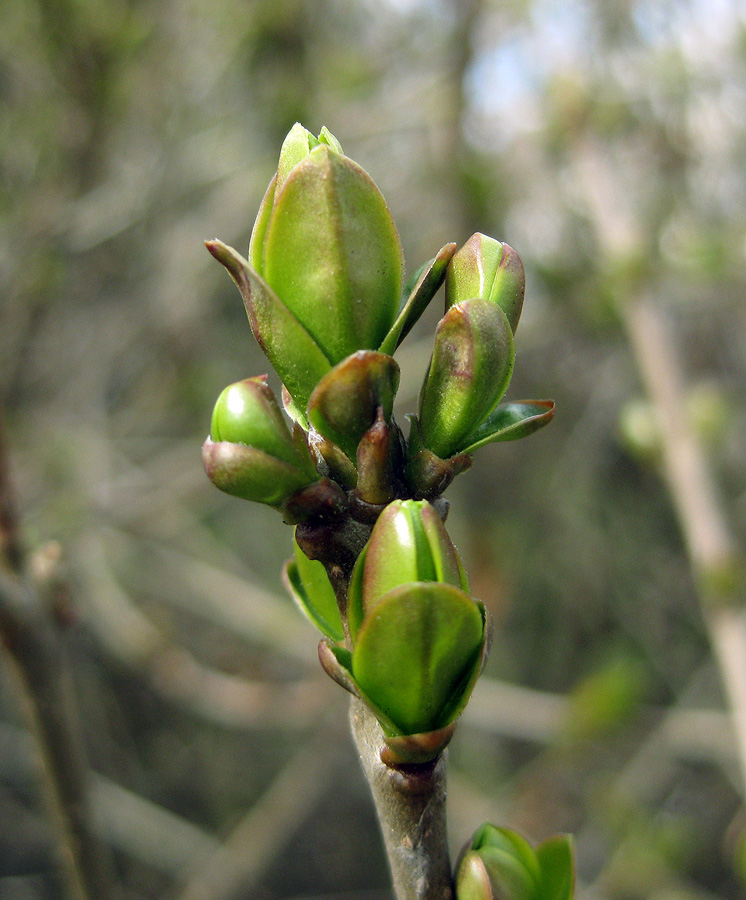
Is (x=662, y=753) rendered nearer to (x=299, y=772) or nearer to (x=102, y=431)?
(x=299, y=772)

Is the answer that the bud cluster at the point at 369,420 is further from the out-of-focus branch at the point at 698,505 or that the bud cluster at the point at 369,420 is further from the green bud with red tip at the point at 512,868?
the out-of-focus branch at the point at 698,505

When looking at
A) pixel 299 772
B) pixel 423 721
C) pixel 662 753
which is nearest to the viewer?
pixel 423 721

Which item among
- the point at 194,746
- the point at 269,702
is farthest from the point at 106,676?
the point at 269,702

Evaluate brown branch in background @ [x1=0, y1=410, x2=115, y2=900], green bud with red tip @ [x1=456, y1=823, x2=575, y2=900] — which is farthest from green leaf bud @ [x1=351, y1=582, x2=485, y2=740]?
brown branch in background @ [x1=0, y1=410, x2=115, y2=900]

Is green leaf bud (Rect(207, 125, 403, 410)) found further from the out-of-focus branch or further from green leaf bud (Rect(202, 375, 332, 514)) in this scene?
the out-of-focus branch

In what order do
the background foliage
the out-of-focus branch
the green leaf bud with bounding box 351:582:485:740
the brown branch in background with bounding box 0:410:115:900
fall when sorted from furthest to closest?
1. the background foliage
2. the out-of-focus branch
3. the brown branch in background with bounding box 0:410:115:900
4. the green leaf bud with bounding box 351:582:485:740
